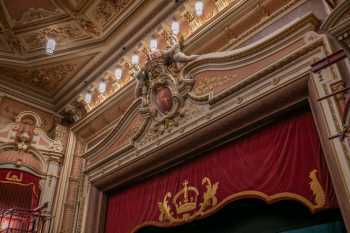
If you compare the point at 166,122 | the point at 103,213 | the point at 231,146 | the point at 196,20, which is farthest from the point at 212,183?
the point at 196,20

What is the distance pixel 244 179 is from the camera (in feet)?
9.55

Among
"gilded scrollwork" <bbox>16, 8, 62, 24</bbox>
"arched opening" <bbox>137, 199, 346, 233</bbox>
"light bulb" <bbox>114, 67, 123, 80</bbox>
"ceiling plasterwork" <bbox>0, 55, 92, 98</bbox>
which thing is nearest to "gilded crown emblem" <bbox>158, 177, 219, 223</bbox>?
"arched opening" <bbox>137, 199, 346, 233</bbox>

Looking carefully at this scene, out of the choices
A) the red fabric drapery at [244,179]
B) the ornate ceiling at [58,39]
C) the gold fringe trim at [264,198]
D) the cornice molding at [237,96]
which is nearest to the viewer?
the gold fringe trim at [264,198]

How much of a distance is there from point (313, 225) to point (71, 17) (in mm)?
4853

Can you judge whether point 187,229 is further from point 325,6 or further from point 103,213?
point 325,6

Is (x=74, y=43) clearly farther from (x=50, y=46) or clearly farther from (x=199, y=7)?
(x=199, y=7)

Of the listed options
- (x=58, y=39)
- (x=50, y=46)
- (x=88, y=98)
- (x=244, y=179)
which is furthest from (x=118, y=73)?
(x=244, y=179)

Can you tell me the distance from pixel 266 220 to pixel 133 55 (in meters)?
3.44

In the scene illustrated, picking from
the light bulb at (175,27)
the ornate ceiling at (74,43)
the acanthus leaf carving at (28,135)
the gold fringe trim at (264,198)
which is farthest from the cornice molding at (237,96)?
the acanthus leaf carving at (28,135)

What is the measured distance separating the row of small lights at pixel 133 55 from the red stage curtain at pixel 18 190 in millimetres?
1668

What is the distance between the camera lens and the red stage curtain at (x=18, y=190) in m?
5.00

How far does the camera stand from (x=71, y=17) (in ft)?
18.2

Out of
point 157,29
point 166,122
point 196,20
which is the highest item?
point 157,29

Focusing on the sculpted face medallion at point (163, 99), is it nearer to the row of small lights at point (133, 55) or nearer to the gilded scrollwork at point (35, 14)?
the row of small lights at point (133, 55)
